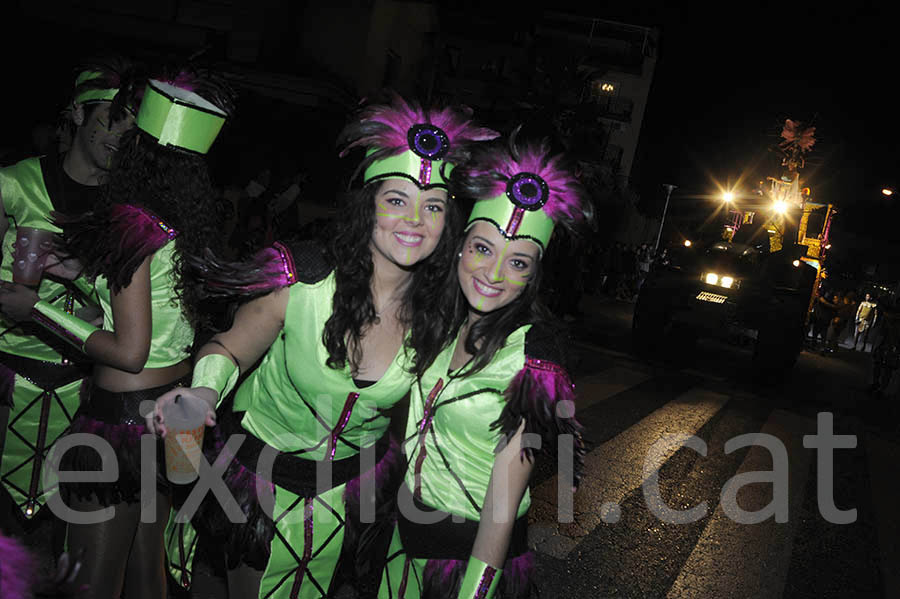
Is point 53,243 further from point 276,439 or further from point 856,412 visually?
point 856,412

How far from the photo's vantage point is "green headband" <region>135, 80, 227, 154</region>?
2482mm

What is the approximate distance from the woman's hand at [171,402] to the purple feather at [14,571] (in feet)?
2.77

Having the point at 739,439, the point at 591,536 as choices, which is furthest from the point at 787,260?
the point at 591,536

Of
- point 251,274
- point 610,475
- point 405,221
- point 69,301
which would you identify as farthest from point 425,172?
point 610,475

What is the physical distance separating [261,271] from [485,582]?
122cm

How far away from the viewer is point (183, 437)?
1861mm

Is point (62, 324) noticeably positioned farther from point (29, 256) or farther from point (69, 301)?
point (69, 301)

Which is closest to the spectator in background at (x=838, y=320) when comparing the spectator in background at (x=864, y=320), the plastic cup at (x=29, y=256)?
the spectator in background at (x=864, y=320)

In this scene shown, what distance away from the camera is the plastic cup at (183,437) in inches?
73.1

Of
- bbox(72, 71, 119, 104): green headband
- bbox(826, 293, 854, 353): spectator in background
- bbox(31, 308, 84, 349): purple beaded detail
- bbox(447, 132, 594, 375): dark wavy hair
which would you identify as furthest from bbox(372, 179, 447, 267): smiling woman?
bbox(826, 293, 854, 353): spectator in background

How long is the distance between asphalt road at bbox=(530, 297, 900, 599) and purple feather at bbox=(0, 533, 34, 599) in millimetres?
2286

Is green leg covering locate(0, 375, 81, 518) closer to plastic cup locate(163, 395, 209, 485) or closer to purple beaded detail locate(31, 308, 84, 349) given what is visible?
purple beaded detail locate(31, 308, 84, 349)

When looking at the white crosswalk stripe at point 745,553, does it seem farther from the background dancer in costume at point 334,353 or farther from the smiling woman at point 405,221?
the smiling woman at point 405,221

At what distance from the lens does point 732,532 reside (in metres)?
5.02
